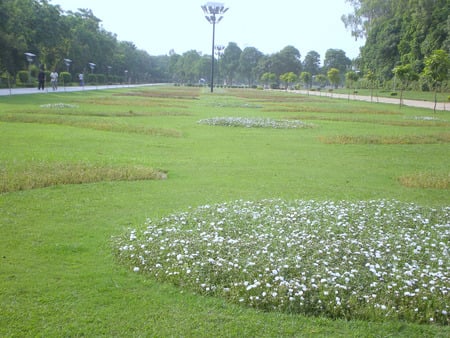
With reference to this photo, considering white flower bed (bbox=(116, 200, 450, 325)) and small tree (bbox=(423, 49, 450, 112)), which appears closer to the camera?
white flower bed (bbox=(116, 200, 450, 325))

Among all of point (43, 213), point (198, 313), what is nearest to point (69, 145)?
point (43, 213)

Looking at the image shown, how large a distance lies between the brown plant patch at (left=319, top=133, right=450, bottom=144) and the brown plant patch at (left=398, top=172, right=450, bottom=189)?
17.8ft

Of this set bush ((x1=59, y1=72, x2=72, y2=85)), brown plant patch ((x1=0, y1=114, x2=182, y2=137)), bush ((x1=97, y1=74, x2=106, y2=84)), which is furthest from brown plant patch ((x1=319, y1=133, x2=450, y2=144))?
bush ((x1=97, y1=74, x2=106, y2=84))

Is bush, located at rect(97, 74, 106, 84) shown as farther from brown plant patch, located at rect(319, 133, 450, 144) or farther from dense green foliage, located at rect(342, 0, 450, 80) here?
brown plant patch, located at rect(319, 133, 450, 144)

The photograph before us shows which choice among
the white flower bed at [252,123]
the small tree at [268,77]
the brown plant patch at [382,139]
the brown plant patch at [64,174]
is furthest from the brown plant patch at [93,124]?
the small tree at [268,77]

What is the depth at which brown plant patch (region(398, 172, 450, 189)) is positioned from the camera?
370 inches

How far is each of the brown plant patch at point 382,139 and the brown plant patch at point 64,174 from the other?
780cm

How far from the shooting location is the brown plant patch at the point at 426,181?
940 cm

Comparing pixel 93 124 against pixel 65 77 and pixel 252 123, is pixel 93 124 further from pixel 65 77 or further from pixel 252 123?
pixel 65 77

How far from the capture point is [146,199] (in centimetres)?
777

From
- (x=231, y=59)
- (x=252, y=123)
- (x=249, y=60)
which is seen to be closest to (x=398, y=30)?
(x=252, y=123)

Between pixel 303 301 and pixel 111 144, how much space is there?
392 inches

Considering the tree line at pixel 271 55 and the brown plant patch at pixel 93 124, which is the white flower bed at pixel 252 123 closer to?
the brown plant patch at pixel 93 124

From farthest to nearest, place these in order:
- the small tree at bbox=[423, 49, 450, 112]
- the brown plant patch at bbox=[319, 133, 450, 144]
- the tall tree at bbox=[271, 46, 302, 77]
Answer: the tall tree at bbox=[271, 46, 302, 77]
the small tree at bbox=[423, 49, 450, 112]
the brown plant patch at bbox=[319, 133, 450, 144]
